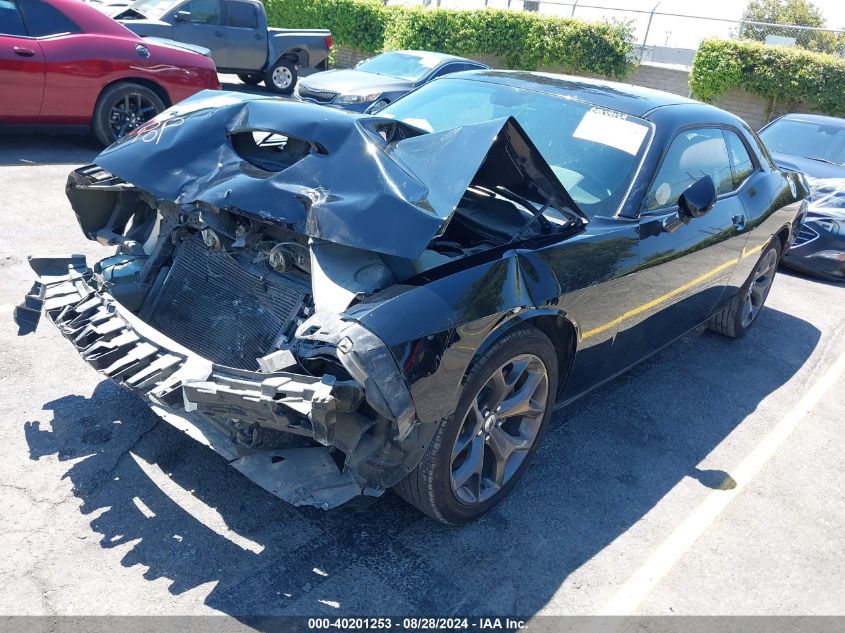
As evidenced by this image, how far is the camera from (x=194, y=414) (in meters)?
2.86

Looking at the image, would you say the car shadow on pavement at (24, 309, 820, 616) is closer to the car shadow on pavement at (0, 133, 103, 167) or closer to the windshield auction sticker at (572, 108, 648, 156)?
the windshield auction sticker at (572, 108, 648, 156)

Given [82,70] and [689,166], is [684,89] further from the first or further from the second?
[689,166]

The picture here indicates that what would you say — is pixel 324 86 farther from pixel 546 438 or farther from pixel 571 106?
pixel 546 438

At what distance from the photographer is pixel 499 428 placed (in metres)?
3.17

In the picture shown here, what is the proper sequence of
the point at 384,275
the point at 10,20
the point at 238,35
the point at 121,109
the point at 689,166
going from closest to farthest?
1. the point at 384,275
2. the point at 689,166
3. the point at 10,20
4. the point at 121,109
5. the point at 238,35

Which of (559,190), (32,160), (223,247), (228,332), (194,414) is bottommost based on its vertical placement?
(32,160)

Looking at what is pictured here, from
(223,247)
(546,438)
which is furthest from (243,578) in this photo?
(546,438)

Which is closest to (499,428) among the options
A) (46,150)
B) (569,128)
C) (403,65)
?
(569,128)

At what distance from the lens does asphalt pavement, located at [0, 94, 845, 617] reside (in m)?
2.62

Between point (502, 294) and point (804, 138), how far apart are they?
795 cm

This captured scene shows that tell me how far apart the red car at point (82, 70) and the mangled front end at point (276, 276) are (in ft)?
14.2

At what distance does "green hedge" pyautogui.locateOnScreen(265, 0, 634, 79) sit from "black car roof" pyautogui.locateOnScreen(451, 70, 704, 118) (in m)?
14.1

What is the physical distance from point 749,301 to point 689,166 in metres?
2.05

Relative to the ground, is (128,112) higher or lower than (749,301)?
higher
